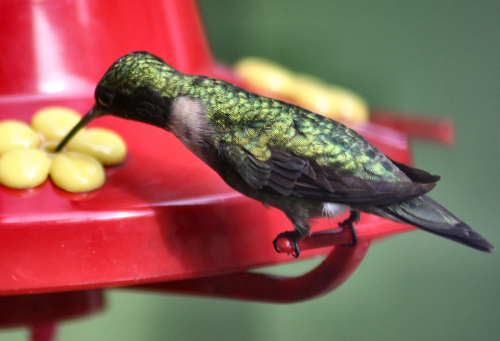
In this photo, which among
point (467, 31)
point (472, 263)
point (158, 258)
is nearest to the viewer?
point (158, 258)

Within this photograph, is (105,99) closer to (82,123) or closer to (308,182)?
(82,123)

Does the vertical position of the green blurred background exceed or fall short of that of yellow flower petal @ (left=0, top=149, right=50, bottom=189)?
it falls short

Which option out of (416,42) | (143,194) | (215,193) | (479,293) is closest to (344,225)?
(215,193)

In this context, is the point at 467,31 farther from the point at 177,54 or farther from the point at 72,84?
the point at 72,84

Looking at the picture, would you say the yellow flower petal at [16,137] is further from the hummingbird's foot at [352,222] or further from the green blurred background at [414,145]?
the green blurred background at [414,145]

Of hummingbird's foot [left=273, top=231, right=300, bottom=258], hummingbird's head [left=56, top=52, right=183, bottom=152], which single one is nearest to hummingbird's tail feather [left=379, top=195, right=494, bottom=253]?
hummingbird's foot [left=273, top=231, right=300, bottom=258]

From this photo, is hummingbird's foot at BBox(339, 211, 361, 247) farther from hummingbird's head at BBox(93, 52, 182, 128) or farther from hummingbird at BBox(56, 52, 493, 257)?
hummingbird's head at BBox(93, 52, 182, 128)

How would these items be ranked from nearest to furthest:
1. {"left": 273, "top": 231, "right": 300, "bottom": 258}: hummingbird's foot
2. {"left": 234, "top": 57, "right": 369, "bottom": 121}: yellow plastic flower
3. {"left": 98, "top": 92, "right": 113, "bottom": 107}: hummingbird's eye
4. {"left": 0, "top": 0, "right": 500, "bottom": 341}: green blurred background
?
{"left": 273, "top": 231, "right": 300, "bottom": 258}: hummingbird's foot
{"left": 98, "top": 92, "right": 113, "bottom": 107}: hummingbird's eye
{"left": 234, "top": 57, "right": 369, "bottom": 121}: yellow plastic flower
{"left": 0, "top": 0, "right": 500, "bottom": 341}: green blurred background
